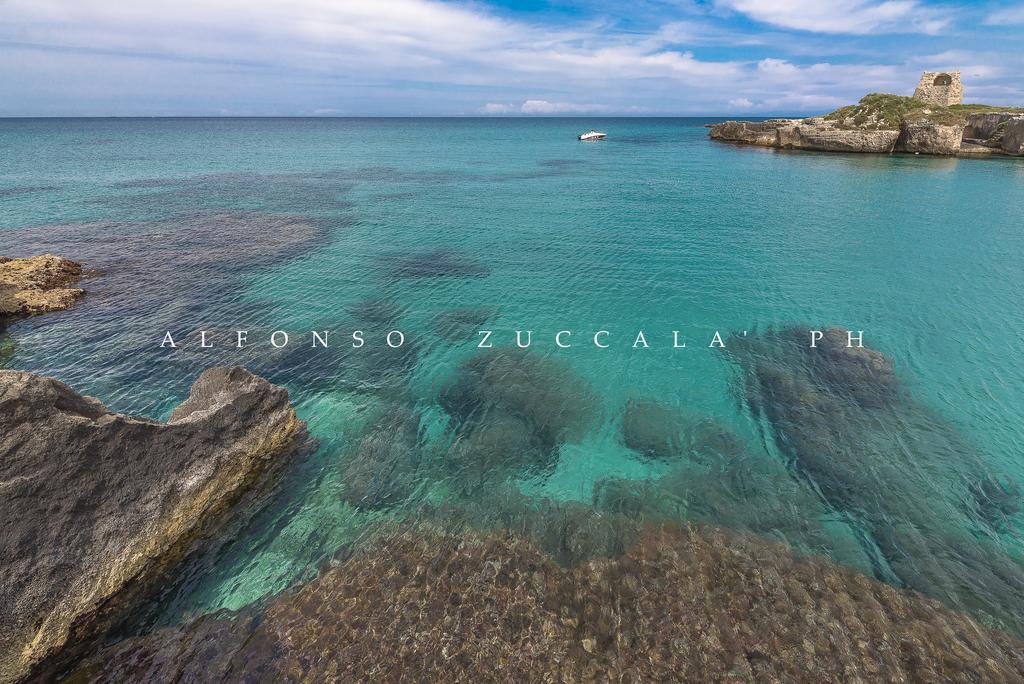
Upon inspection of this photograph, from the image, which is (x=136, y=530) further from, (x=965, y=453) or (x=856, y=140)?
(x=856, y=140)

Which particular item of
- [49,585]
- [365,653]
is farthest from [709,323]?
[49,585]

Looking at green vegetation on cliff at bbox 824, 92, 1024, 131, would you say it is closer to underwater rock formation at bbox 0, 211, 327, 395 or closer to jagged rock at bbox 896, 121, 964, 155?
jagged rock at bbox 896, 121, 964, 155

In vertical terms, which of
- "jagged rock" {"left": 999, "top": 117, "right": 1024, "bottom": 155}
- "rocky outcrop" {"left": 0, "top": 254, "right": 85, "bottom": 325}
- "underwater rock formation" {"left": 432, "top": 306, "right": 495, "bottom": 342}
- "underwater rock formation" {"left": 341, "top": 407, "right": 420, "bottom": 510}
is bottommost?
"underwater rock formation" {"left": 341, "top": 407, "right": 420, "bottom": 510}

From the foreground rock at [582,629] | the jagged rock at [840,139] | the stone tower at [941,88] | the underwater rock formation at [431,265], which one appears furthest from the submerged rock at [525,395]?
the stone tower at [941,88]

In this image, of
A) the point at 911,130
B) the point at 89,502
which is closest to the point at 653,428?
the point at 89,502

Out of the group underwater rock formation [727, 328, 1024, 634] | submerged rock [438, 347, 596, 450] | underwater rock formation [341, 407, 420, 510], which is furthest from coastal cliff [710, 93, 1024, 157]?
underwater rock formation [341, 407, 420, 510]

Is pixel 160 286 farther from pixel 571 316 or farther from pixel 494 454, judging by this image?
pixel 494 454

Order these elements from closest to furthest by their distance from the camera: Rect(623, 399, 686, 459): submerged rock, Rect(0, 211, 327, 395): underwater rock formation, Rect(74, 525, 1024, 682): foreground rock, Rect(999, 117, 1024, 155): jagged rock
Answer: Rect(74, 525, 1024, 682): foreground rock → Rect(623, 399, 686, 459): submerged rock → Rect(0, 211, 327, 395): underwater rock formation → Rect(999, 117, 1024, 155): jagged rock
